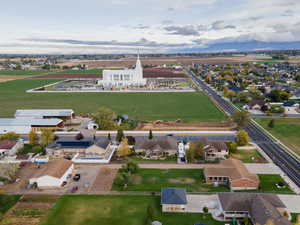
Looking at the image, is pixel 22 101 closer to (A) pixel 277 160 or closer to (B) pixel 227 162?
(B) pixel 227 162

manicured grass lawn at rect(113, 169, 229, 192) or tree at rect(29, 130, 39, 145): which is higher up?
tree at rect(29, 130, 39, 145)

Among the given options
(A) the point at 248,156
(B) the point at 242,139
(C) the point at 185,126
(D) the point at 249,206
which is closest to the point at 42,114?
(C) the point at 185,126

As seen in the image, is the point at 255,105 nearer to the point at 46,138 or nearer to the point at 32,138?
the point at 46,138

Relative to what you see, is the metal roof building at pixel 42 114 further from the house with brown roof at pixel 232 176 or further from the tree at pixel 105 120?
→ the house with brown roof at pixel 232 176

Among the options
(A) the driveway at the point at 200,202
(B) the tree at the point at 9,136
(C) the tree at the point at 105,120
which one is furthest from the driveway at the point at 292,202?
(B) the tree at the point at 9,136

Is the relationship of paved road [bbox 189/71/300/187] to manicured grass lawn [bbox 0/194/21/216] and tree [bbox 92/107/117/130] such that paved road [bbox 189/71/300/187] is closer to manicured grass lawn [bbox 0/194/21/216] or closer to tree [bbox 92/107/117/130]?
tree [bbox 92/107/117/130]

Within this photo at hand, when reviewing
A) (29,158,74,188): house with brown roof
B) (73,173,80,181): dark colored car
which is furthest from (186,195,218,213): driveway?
(29,158,74,188): house with brown roof
